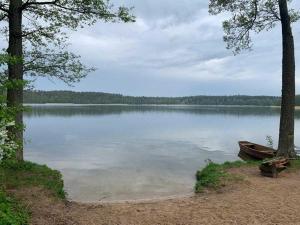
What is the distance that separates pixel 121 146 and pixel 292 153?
64.6ft

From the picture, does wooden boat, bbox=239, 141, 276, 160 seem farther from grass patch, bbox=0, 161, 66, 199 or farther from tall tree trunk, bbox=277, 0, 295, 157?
grass patch, bbox=0, 161, 66, 199

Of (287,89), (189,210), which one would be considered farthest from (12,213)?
(287,89)

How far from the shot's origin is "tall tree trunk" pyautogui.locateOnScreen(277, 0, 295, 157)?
1998 centimetres

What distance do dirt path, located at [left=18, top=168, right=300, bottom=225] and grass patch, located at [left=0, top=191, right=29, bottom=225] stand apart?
1.01ft

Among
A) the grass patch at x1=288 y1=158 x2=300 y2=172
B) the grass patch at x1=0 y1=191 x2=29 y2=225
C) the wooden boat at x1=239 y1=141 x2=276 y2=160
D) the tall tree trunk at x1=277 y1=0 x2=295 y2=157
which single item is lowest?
the wooden boat at x1=239 y1=141 x2=276 y2=160

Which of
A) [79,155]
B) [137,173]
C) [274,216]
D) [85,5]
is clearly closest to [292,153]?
[137,173]

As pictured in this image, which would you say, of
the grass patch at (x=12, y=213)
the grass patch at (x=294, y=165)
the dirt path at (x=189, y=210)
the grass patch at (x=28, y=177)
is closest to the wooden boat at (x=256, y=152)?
the grass patch at (x=294, y=165)

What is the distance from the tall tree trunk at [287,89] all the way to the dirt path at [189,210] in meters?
6.89

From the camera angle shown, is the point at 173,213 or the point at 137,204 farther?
the point at 137,204

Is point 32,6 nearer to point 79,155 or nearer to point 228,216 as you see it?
point 228,216

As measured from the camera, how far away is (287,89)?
2012 centimetres

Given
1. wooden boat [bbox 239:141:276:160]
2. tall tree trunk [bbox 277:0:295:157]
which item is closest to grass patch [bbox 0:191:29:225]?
tall tree trunk [bbox 277:0:295:157]

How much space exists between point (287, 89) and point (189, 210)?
11377 millimetres

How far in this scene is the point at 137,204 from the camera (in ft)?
40.1
